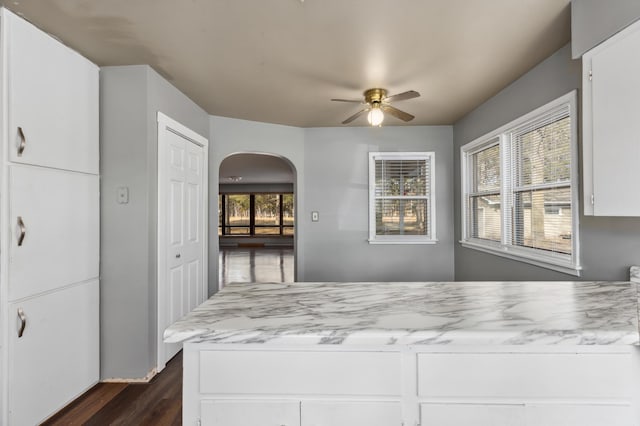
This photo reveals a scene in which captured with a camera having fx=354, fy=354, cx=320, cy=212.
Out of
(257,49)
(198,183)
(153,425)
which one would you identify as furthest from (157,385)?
(257,49)

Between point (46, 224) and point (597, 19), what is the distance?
3273 millimetres

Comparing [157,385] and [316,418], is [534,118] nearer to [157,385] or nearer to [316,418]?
[316,418]

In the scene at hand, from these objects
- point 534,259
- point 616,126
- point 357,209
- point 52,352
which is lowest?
point 52,352

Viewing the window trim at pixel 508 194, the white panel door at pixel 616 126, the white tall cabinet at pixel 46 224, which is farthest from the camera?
the window trim at pixel 508 194

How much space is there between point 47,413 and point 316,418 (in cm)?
213

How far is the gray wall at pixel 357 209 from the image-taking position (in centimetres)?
471

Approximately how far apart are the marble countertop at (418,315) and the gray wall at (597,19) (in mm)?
1220

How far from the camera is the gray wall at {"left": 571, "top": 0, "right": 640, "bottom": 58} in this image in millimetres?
1612

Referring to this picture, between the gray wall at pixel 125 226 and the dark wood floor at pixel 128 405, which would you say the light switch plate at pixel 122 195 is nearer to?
the gray wall at pixel 125 226

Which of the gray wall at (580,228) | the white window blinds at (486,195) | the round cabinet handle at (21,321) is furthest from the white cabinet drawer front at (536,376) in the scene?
the white window blinds at (486,195)

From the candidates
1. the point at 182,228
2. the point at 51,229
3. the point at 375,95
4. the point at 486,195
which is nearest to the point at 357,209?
the point at 486,195

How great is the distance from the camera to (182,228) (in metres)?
3.40

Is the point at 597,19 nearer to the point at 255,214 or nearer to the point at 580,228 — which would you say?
the point at 580,228

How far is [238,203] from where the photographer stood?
13.8 meters
